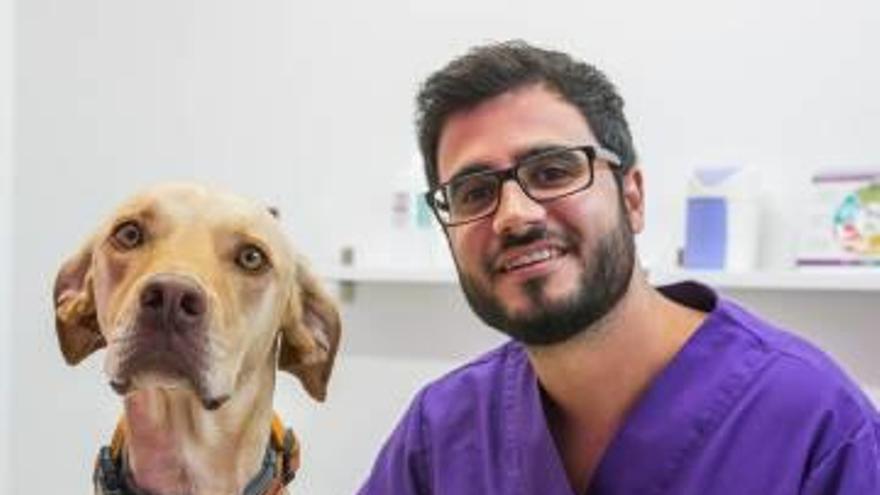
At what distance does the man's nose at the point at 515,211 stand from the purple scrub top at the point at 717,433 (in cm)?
22

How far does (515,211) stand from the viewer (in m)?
1.02

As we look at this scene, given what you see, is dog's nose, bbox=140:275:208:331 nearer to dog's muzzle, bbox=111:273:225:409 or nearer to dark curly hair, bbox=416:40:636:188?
dog's muzzle, bbox=111:273:225:409

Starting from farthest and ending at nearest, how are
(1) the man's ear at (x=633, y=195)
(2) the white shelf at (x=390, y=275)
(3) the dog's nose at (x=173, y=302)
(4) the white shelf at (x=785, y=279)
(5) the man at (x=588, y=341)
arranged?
(2) the white shelf at (x=390, y=275)
(4) the white shelf at (x=785, y=279)
(1) the man's ear at (x=633, y=195)
(5) the man at (x=588, y=341)
(3) the dog's nose at (x=173, y=302)

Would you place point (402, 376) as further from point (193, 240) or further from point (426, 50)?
point (193, 240)

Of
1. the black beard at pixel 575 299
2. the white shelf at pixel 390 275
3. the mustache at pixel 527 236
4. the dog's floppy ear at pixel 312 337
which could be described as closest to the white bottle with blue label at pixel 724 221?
the white shelf at pixel 390 275

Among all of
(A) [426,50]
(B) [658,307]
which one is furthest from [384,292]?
(B) [658,307]

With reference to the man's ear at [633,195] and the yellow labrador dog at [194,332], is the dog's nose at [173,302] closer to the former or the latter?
the yellow labrador dog at [194,332]

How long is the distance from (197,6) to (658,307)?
139cm

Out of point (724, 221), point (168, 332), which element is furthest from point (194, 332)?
point (724, 221)

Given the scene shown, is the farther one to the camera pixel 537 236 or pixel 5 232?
pixel 5 232

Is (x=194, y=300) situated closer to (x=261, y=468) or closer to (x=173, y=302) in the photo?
(x=173, y=302)

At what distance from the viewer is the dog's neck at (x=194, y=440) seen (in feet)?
2.90

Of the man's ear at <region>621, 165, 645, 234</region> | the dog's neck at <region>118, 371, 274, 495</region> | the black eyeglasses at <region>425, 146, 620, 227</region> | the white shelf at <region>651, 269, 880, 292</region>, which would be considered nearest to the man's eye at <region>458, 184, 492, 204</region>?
the black eyeglasses at <region>425, 146, 620, 227</region>

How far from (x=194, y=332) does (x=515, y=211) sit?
1.20ft
